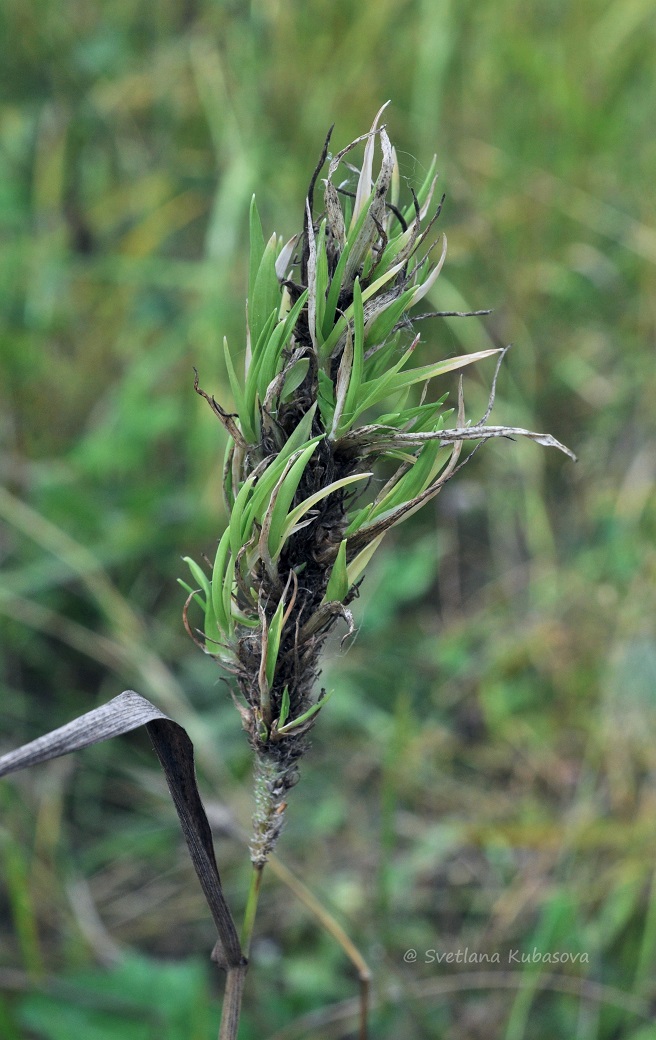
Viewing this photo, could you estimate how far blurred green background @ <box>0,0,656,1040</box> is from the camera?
5.12ft

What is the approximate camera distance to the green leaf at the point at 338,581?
0.49 m

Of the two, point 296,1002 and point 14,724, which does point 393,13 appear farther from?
point 296,1002

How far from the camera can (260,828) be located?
1.85 feet

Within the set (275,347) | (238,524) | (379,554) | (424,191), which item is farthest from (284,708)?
(379,554)

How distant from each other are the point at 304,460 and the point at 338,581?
0.08 meters

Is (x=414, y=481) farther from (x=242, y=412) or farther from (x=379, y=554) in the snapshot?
(x=379, y=554)

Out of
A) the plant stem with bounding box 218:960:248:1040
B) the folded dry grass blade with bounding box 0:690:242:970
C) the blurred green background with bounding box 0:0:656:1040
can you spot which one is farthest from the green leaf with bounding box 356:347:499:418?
the blurred green background with bounding box 0:0:656:1040

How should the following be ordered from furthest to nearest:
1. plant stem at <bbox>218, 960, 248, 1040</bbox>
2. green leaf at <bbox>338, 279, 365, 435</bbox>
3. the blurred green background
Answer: the blurred green background → plant stem at <bbox>218, 960, 248, 1040</bbox> → green leaf at <bbox>338, 279, 365, 435</bbox>

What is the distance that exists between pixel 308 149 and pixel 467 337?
0.80 metres

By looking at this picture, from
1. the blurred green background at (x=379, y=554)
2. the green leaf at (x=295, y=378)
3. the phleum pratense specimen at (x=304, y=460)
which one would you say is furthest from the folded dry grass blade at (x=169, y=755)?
the blurred green background at (x=379, y=554)

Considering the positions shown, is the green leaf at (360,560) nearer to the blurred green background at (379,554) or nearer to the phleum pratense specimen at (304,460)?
the phleum pratense specimen at (304,460)

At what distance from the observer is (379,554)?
2.29m

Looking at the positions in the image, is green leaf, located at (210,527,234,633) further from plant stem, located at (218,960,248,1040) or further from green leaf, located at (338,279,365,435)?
plant stem, located at (218,960,248,1040)

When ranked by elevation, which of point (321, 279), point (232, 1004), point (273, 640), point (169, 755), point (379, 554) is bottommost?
point (379, 554)
